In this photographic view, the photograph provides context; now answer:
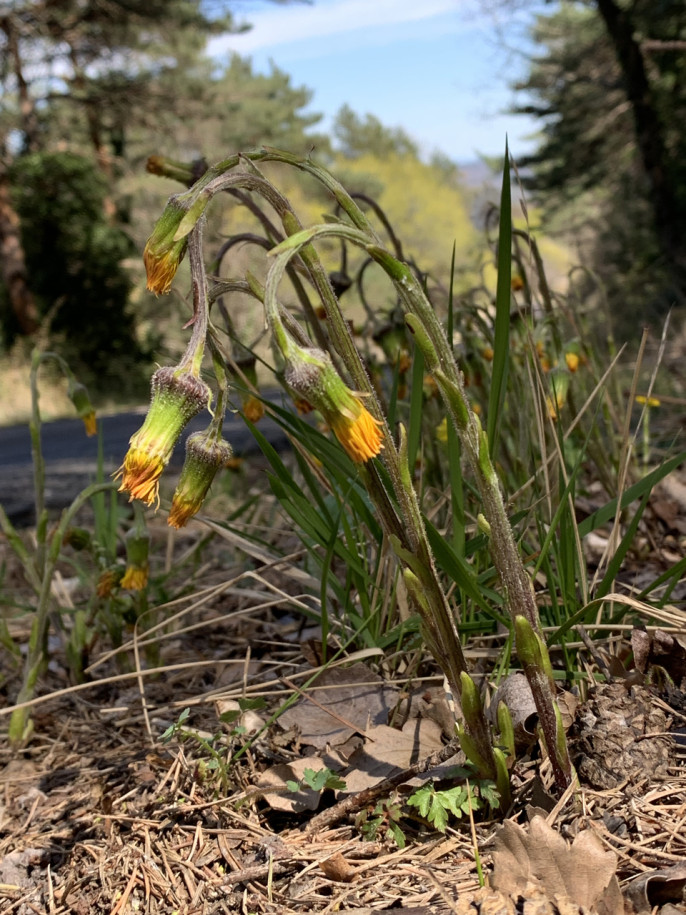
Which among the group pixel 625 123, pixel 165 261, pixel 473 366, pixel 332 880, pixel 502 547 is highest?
pixel 625 123

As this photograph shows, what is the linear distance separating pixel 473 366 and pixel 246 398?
921 millimetres

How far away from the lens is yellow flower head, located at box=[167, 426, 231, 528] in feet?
3.49

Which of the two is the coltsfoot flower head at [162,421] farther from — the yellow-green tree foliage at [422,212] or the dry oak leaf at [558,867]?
the yellow-green tree foliage at [422,212]

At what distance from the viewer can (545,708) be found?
1.09m

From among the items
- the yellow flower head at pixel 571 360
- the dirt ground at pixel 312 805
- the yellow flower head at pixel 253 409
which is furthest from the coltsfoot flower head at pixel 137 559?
the yellow flower head at pixel 571 360

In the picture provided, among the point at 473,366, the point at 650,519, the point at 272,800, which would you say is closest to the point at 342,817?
the point at 272,800

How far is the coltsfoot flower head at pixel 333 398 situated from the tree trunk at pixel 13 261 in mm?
15783

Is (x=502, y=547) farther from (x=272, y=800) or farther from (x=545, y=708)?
(x=272, y=800)

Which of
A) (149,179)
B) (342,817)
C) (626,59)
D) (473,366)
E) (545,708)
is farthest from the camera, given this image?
(149,179)

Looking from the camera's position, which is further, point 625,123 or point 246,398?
point 625,123

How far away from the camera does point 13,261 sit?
15.2 m

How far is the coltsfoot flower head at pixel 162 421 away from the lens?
3.27 feet

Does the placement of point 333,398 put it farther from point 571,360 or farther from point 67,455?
point 67,455

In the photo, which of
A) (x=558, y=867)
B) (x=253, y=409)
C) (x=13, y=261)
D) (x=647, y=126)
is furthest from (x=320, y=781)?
(x=13, y=261)
